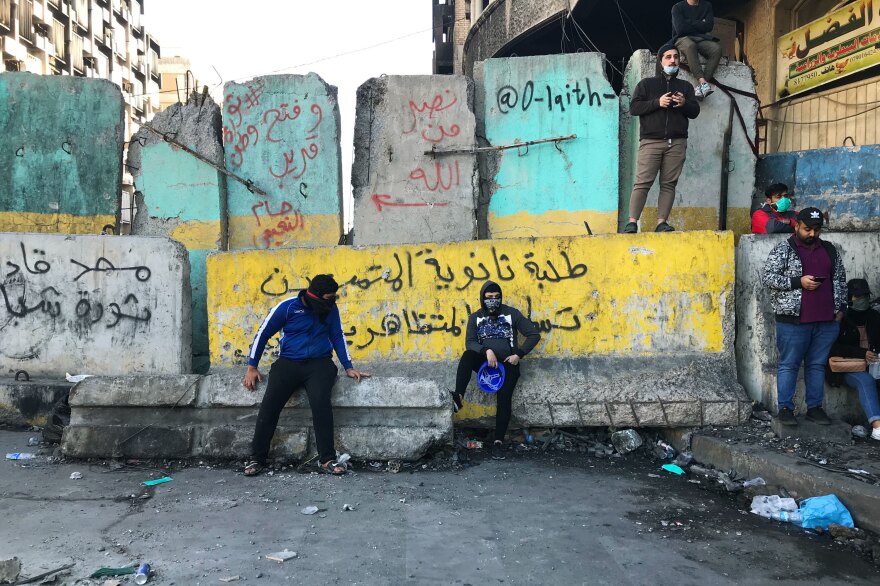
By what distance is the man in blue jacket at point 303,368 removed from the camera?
5.35 meters

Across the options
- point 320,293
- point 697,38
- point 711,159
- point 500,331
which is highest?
point 697,38

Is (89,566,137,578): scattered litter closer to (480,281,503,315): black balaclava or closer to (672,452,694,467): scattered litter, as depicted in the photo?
(480,281,503,315): black balaclava

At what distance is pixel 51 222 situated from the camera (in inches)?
358

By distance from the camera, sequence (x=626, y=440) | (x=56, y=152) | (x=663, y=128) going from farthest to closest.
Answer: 1. (x=56, y=152)
2. (x=663, y=128)
3. (x=626, y=440)

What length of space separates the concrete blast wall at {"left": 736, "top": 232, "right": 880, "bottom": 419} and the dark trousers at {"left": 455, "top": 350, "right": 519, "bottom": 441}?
211cm

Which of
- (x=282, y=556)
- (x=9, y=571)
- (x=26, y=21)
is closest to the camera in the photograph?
(x=9, y=571)

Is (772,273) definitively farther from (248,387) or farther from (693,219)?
(248,387)

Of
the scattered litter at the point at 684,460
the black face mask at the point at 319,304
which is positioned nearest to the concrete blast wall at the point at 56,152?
the black face mask at the point at 319,304

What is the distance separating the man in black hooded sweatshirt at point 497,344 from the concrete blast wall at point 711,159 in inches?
126

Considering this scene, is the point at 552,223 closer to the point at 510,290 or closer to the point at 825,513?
the point at 510,290

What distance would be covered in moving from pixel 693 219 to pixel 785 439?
12.3ft

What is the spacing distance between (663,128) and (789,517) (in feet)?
14.3

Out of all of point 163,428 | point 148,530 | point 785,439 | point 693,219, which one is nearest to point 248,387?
point 163,428

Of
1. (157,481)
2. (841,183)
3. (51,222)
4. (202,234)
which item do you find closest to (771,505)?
(157,481)
